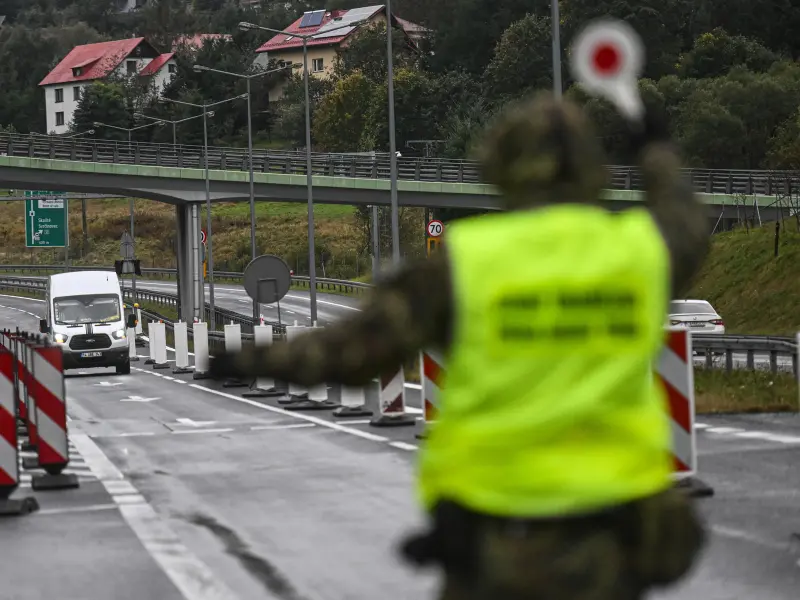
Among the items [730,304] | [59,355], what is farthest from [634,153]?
[730,304]

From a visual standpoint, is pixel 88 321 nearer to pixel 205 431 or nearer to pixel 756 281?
pixel 756 281

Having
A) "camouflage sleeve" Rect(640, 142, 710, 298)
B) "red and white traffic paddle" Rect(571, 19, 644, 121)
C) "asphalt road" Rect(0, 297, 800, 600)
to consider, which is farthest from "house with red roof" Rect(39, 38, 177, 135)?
"camouflage sleeve" Rect(640, 142, 710, 298)

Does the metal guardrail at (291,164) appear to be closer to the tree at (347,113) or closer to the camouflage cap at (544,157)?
the tree at (347,113)

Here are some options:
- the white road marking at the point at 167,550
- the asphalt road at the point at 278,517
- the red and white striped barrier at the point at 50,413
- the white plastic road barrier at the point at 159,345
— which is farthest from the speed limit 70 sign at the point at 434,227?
the red and white striped barrier at the point at 50,413

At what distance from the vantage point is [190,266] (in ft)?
241

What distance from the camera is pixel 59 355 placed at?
15508 millimetres

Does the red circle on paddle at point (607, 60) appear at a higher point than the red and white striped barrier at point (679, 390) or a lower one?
higher

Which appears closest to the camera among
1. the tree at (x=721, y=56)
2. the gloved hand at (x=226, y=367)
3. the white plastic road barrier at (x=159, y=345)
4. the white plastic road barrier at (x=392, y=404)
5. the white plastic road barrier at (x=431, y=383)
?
the gloved hand at (x=226, y=367)

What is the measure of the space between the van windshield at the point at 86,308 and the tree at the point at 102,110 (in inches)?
4268

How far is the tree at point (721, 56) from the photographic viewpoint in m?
112

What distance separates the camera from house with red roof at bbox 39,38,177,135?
18138cm

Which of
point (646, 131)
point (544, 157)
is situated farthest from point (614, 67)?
point (544, 157)

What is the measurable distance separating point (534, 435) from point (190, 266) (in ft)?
229

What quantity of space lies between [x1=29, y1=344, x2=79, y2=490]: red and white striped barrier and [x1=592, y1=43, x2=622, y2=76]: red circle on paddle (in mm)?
10888
